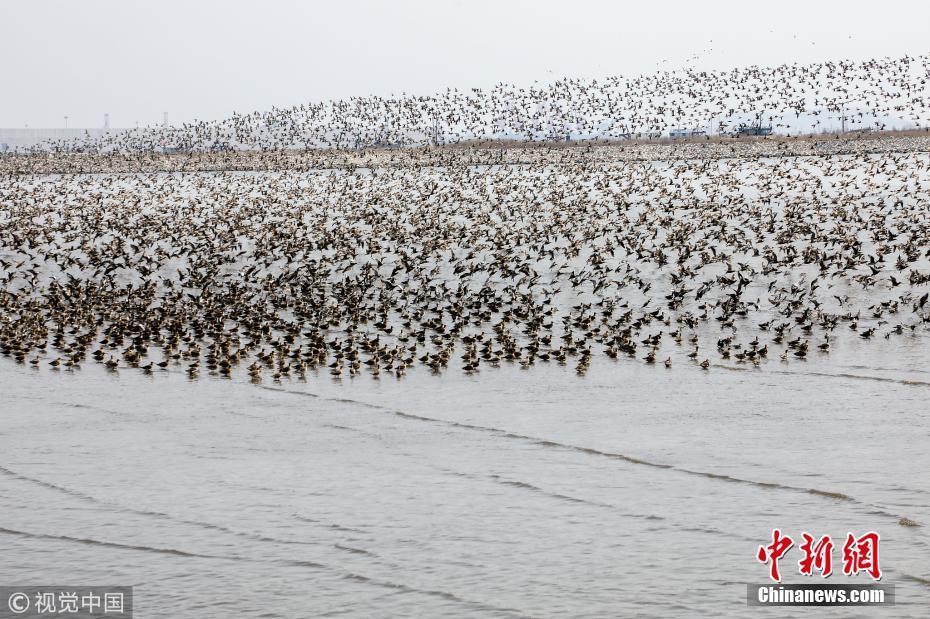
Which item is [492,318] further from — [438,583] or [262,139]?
[262,139]

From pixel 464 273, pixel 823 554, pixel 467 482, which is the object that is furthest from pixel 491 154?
pixel 823 554

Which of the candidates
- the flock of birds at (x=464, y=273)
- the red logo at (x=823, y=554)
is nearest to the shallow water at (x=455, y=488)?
the red logo at (x=823, y=554)

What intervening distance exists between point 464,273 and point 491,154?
158 ft

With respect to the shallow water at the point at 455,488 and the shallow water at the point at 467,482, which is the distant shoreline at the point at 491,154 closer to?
the shallow water at the point at 467,482

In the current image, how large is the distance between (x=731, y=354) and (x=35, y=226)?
125 feet

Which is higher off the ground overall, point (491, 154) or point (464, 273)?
point (491, 154)

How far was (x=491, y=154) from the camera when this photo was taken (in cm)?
8756

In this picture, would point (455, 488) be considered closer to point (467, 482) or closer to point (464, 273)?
point (467, 482)

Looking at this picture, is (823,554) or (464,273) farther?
(464,273)

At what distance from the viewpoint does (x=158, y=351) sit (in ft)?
95.0

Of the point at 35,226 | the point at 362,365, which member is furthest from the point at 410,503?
the point at 35,226

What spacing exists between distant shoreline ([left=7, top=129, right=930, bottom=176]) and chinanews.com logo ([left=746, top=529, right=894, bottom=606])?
227 ft

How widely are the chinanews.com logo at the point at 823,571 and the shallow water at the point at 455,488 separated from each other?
0.19 m

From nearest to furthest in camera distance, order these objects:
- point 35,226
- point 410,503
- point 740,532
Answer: point 740,532 → point 410,503 → point 35,226
